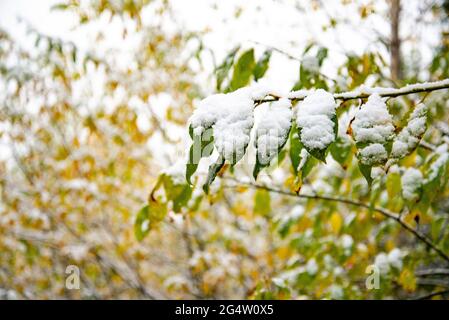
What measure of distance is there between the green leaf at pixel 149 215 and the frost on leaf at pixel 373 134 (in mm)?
821

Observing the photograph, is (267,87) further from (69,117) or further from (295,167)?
(69,117)

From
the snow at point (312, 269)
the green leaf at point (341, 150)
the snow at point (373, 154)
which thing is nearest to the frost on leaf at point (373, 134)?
the snow at point (373, 154)

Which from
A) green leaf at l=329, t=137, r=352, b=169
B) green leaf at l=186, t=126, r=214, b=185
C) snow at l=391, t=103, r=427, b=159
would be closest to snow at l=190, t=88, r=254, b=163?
green leaf at l=186, t=126, r=214, b=185

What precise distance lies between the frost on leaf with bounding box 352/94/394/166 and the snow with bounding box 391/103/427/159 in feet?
0.30

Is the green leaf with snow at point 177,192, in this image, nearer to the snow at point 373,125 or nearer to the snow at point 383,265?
the snow at point 373,125

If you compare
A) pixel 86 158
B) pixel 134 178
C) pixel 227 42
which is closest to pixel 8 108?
pixel 86 158

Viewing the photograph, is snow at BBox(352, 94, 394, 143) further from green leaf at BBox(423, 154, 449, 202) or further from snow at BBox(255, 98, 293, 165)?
green leaf at BBox(423, 154, 449, 202)

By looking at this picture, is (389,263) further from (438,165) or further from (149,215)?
(149,215)

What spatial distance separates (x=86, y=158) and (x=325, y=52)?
9.11ft

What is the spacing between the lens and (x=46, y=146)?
4.09 meters

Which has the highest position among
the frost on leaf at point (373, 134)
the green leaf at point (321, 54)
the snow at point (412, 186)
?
the green leaf at point (321, 54)

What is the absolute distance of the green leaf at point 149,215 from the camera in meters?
1.25

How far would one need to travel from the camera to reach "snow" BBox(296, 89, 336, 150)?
549 mm

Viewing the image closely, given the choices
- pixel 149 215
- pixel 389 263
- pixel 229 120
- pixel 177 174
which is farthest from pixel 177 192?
pixel 389 263
